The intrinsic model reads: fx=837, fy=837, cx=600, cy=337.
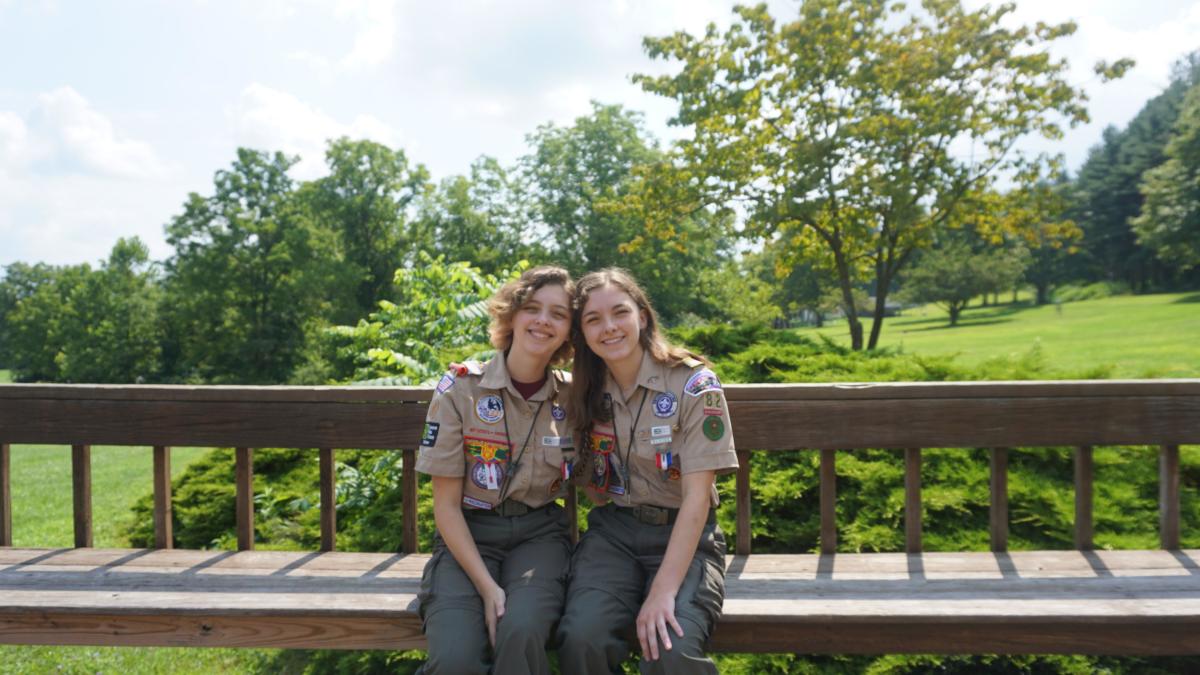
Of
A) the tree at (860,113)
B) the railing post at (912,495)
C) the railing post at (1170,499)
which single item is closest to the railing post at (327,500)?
the railing post at (912,495)

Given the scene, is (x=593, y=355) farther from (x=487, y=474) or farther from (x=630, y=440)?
(x=487, y=474)

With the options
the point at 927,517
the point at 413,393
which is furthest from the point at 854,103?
the point at 413,393

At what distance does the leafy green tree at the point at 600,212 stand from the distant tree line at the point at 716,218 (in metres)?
0.10

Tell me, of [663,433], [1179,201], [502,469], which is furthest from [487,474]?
[1179,201]

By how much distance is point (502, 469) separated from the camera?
2525 mm

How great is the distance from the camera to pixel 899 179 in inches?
489

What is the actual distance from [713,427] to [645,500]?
31 cm

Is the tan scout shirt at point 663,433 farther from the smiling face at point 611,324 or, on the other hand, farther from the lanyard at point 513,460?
the lanyard at point 513,460

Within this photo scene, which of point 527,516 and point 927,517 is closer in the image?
point 527,516

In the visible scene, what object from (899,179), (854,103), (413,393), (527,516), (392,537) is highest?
(854,103)

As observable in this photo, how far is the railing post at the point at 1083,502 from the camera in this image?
2922 millimetres

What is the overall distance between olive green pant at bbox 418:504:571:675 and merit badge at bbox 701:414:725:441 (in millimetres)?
560

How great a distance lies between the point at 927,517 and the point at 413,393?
7.20 feet

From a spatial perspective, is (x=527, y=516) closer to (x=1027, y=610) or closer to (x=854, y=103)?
(x=1027, y=610)
